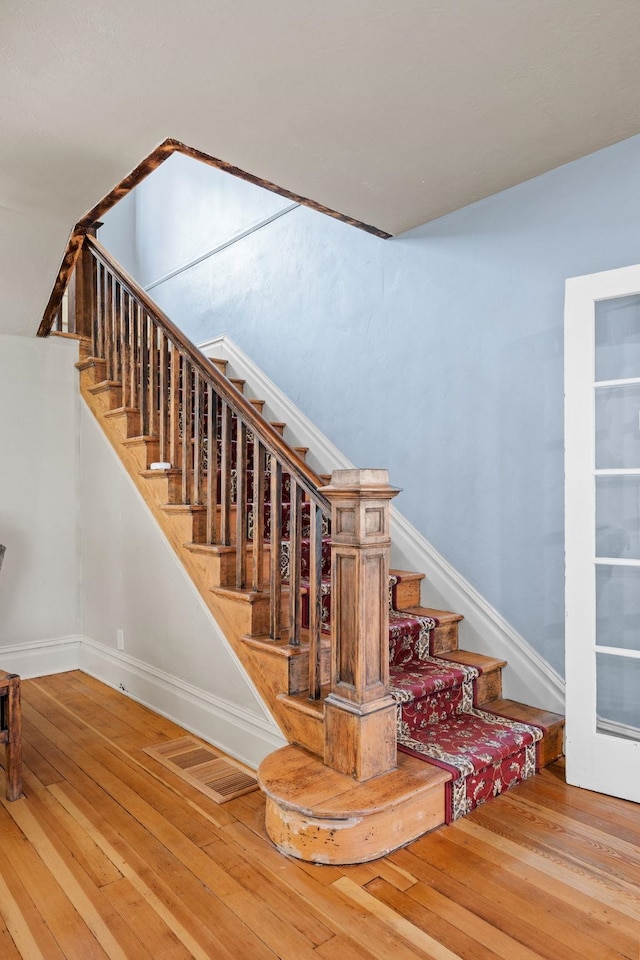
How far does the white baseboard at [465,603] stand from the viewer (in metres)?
2.87

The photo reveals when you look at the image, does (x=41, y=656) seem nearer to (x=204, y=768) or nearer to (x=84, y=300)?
(x=204, y=768)

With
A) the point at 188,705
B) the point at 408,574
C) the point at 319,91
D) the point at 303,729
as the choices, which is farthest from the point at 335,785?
the point at 319,91

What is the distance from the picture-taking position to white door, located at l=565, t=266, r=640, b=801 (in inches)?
96.7

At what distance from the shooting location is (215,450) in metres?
3.03

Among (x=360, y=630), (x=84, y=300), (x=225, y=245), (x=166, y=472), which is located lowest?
(x=360, y=630)

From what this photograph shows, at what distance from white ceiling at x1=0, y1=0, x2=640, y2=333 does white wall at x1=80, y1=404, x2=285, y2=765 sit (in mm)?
1585

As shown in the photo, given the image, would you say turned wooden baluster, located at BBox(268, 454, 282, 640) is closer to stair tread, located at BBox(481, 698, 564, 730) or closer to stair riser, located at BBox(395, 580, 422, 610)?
stair riser, located at BBox(395, 580, 422, 610)

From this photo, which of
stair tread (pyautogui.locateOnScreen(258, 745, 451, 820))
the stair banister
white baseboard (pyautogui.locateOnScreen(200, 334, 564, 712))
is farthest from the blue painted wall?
stair tread (pyautogui.locateOnScreen(258, 745, 451, 820))

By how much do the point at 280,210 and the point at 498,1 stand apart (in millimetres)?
2721

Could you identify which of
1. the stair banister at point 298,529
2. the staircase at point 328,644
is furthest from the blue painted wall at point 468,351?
the stair banister at point 298,529

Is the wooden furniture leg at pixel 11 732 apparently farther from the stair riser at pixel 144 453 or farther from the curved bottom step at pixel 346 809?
the stair riser at pixel 144 453

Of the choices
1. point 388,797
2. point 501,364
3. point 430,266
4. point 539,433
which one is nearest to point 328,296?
point 430,266

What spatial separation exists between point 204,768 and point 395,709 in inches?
38.4

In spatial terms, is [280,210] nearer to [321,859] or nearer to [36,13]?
[36,13]
